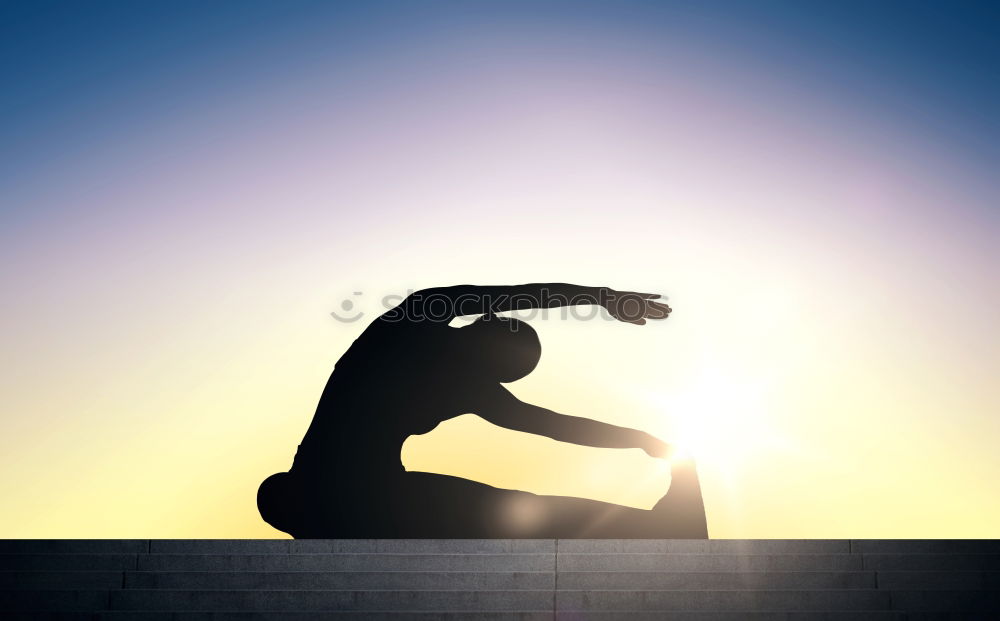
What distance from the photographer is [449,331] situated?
1255 cm

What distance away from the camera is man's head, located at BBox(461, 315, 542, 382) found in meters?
12.5

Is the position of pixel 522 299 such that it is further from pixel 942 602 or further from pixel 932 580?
pixel 942 602

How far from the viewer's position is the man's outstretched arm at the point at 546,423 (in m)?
12.4

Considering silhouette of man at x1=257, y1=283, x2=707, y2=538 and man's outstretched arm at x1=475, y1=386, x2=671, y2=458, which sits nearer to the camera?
silhouette of man at x1=257, y1=283, x2=707, y2=538

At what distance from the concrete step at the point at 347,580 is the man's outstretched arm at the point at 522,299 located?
3898mm

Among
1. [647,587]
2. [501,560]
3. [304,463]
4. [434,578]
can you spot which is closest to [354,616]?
[434,578]

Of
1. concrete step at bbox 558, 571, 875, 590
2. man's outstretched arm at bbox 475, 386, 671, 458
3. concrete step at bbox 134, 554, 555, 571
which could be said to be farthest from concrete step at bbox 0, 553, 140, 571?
man's outstretched arm at bbox 475, 386, 671, 458

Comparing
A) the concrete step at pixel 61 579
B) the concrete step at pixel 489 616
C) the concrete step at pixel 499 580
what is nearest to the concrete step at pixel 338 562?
the concrete step at pixel 499 580

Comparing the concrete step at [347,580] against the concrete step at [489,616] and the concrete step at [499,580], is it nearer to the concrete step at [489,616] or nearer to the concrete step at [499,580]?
the concrete step at [499,580]

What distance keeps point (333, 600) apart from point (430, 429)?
3459 millimetres

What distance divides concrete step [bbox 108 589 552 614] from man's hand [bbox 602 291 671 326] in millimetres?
4689

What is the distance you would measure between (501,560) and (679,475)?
3.40 m

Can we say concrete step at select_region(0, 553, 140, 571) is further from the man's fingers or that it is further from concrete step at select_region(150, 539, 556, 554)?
the man's fingers

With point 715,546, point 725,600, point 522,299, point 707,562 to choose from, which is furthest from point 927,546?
point 522,299
